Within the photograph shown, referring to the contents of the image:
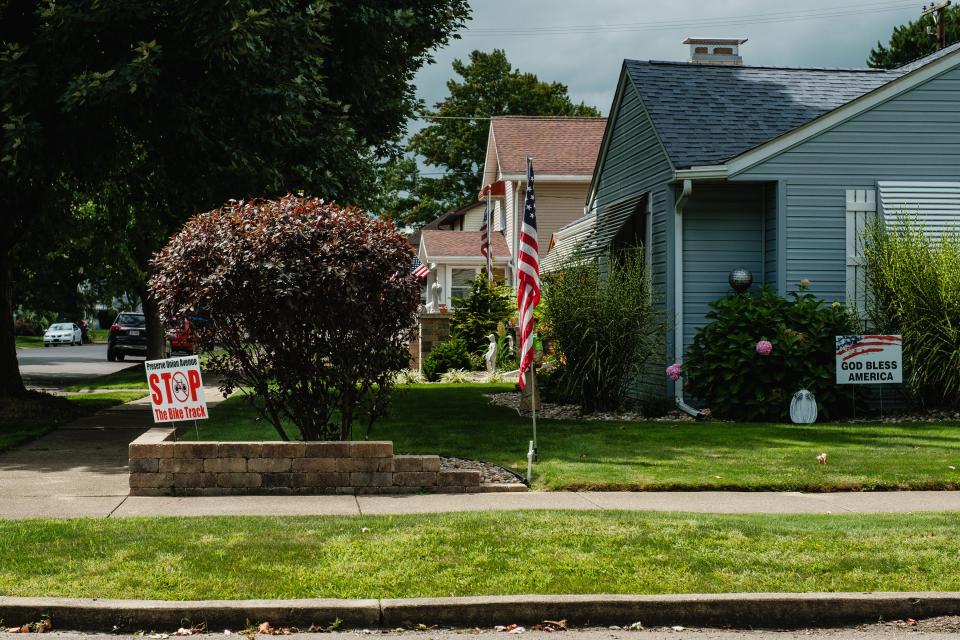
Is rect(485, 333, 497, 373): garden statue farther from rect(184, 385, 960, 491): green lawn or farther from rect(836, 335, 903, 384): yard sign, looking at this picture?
rect(836, 335, 903, 384): yard sign

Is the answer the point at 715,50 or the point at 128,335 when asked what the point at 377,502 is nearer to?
the point at 715,50

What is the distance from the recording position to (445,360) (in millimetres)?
26047

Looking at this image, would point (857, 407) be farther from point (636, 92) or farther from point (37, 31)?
point (37, 31)

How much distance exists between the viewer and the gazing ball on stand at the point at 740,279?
15.7 m

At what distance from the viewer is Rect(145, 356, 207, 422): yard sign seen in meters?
9.80

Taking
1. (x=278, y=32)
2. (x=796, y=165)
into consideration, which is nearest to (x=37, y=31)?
(x=278, y=32)

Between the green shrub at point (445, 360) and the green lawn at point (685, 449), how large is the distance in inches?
387

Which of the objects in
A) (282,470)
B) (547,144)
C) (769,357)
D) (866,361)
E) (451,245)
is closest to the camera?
(282,470)

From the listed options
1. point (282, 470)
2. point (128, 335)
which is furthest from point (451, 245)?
point (282, 470)

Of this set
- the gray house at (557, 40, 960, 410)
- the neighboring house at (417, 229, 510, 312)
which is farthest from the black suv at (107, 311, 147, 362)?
the gray house at (557, 40, 960, 410)

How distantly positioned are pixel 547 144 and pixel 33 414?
78.7 feet

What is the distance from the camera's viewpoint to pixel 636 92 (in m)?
18.0

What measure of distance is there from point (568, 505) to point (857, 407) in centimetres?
780

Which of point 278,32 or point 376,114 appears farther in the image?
point 376,114
